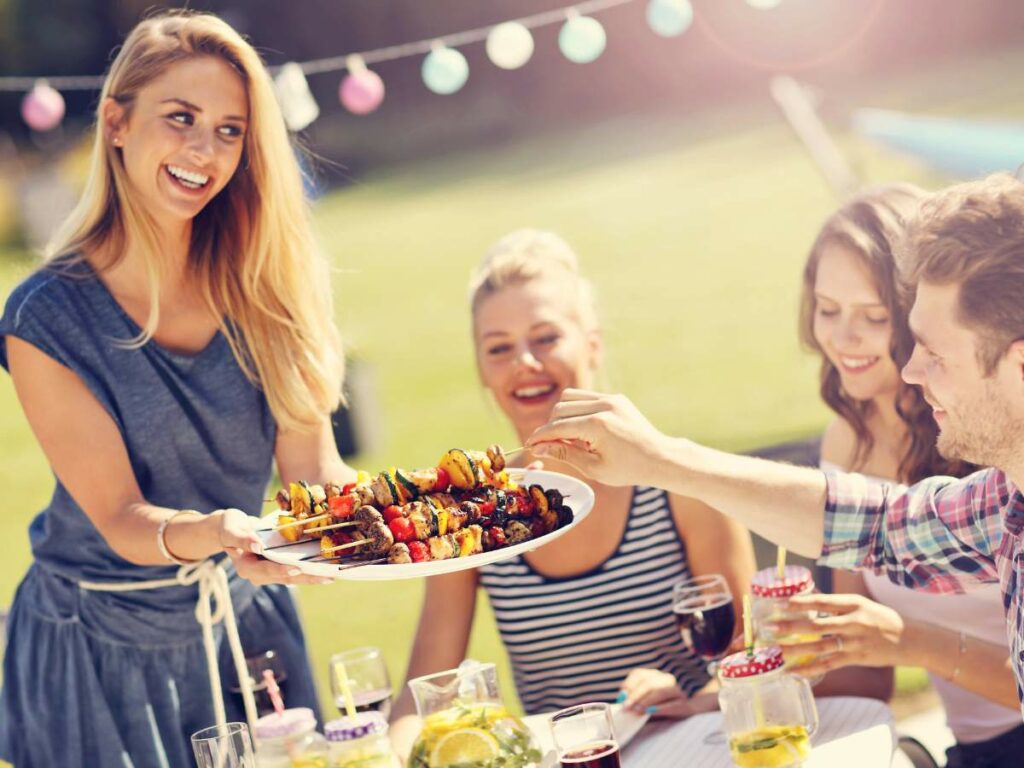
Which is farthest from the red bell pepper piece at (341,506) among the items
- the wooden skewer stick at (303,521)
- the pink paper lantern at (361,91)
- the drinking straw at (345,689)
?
the pink paper lantern at (361,91)

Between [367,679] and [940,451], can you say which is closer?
[940,451]

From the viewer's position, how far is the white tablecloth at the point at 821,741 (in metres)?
2.29

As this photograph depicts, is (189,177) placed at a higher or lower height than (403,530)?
higher

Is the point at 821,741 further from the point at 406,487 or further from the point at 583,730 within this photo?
the point at 406,487

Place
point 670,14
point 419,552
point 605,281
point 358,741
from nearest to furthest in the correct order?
point 358,741 < point 419,552 < point 670,14 < point 605,281

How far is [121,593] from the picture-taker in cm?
295

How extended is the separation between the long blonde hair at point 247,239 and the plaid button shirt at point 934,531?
1.21 m

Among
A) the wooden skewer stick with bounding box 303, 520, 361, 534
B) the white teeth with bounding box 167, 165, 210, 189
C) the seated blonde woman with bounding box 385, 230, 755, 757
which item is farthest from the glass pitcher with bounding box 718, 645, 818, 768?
the white teeth with bounding box 167, 165, 210, 189

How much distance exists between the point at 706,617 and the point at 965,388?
73 centimetres

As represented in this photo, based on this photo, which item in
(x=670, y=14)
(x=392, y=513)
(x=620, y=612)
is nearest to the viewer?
(x=392, y=513)

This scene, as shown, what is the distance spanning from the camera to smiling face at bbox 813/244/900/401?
320 cm

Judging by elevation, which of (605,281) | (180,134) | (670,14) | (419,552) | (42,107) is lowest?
(419,552)

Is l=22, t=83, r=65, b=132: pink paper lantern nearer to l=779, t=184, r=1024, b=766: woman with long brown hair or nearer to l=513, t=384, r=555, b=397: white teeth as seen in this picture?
l=513, t=384, r=555, b=397: white teeth

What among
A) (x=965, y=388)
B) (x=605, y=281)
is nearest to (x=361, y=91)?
(x=965, y=388)
